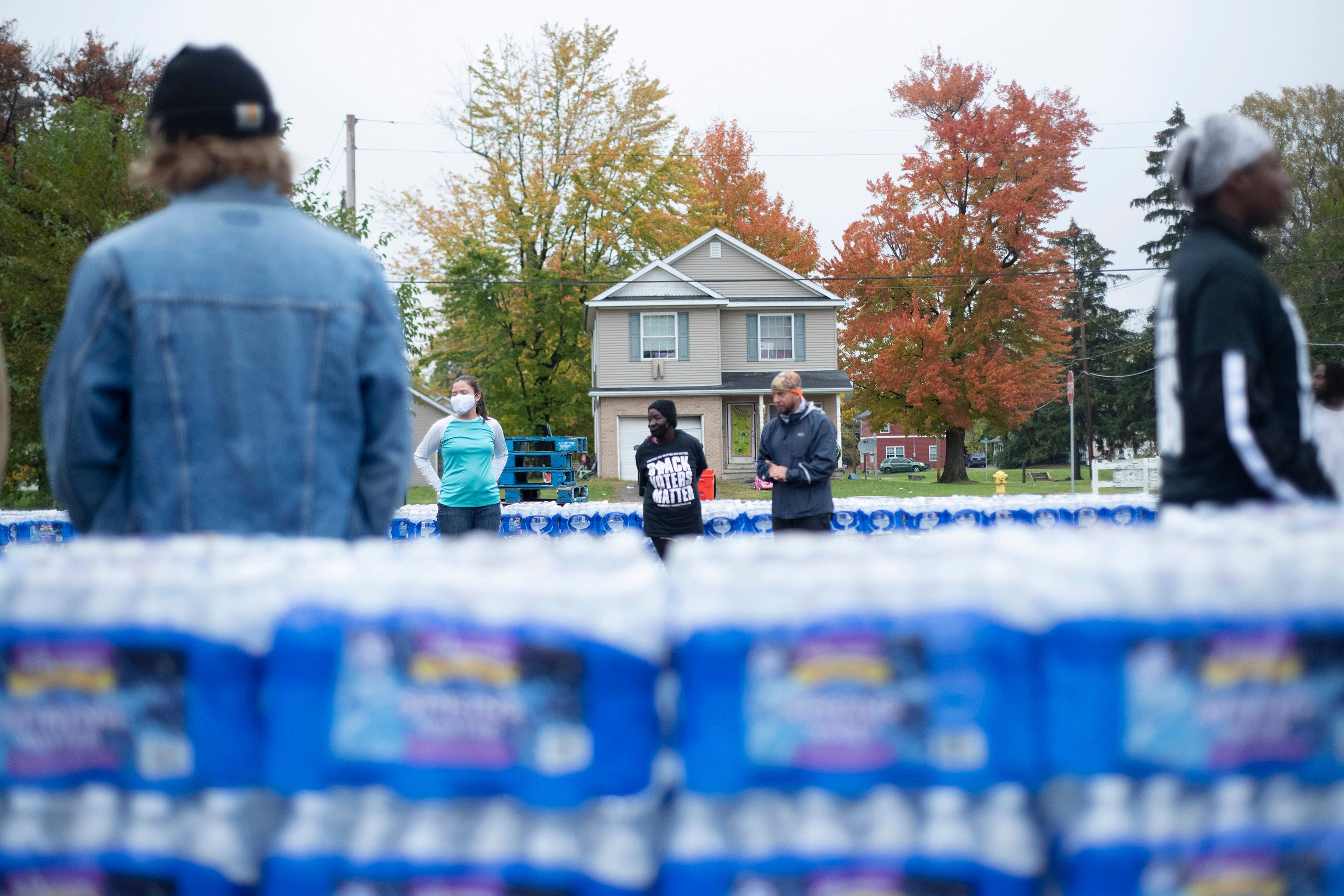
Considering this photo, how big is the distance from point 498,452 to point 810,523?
3.05 meters

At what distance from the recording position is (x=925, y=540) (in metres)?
Answer: 2.10

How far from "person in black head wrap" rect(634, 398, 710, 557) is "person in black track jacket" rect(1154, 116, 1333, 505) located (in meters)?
5.90

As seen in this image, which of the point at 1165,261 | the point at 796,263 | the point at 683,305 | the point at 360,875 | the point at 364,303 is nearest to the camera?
the point at 360,875

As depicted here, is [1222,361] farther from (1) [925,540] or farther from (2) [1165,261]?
(2) [1165,261]

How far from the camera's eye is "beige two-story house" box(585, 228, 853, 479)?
3297 cm

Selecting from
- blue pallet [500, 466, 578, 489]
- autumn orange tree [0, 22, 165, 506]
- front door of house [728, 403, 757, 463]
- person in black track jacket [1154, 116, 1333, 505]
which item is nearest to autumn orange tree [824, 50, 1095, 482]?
front door of house [728, 403, 757, 463]

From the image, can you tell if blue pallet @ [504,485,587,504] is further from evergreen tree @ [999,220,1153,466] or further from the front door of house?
evergreen tree @ [999,220,1153,466]

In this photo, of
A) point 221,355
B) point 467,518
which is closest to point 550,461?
point 467,518

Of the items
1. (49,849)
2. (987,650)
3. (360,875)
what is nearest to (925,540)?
(987,650)

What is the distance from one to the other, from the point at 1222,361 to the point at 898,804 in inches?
59.2

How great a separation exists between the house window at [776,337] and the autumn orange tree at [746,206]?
8730 millimetres

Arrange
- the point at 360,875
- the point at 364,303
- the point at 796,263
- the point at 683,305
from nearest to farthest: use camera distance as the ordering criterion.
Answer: the point at 360,875
the point at 364,303
the point at 683,305
the point at 796,263

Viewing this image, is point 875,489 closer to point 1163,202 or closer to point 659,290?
point 659,290

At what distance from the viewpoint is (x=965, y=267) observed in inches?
1469
